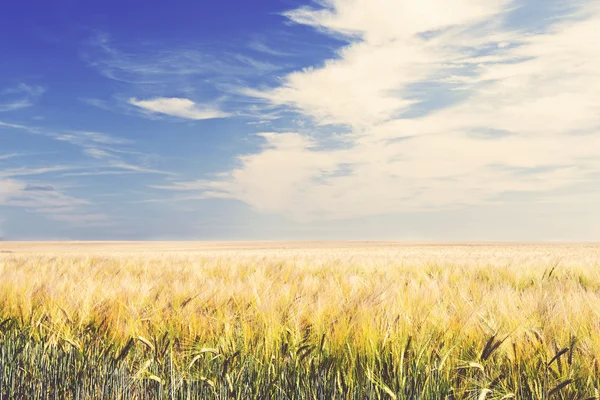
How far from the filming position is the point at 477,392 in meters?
2.51

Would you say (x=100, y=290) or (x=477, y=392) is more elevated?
(x=100, y=290)

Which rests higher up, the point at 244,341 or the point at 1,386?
the point at 244,341

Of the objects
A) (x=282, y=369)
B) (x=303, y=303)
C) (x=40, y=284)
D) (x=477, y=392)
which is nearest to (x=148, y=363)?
(x=282, y=369)

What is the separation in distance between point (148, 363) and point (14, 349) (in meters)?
1.39

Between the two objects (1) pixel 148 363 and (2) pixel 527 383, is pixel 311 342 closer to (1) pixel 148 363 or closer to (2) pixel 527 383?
(1) pixel 148 363

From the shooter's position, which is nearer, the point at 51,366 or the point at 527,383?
the point at 527,383

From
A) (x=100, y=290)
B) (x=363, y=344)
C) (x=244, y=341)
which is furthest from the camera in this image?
(x=100, y=290)

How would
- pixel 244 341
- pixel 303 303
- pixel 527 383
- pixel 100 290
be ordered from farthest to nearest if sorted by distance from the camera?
pixel 100 290, pixel 303 303, pixel 244 341, pixel 527 383

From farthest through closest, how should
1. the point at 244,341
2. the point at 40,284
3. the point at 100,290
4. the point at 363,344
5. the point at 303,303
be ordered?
1. the point at 40,284
2. the point at 100,290
3. the point at 303,303
4. the point at 244,341
5. the point at 363,344

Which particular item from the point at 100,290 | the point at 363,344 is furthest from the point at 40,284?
the point at 363,344

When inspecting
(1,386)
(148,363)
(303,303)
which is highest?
(303,303)

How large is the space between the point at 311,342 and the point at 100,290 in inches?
89.7

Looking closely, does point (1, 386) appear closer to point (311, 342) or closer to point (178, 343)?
point (178, 343)

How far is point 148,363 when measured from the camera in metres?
2.83
